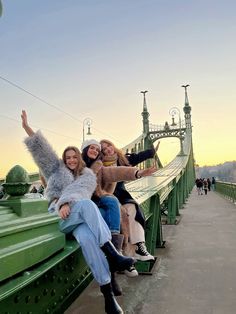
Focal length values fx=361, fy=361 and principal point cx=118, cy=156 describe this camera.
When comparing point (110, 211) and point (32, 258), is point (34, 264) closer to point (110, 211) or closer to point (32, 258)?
point (32, 258)

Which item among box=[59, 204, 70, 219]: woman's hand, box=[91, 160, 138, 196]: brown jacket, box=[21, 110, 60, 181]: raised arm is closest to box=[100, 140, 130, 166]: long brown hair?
box=[91, 160, 138, 196]: brown jacket

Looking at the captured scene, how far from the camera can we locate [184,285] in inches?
167

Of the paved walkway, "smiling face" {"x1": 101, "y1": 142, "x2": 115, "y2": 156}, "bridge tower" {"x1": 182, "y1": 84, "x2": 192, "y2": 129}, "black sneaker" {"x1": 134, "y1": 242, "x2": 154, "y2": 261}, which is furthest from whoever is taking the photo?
"bridge tower" {"x1": 182, "y1": 84, "x2": 192, "y2": 129}

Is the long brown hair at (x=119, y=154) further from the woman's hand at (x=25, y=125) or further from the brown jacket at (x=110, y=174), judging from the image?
the woman's hand at (x=25, y=125)

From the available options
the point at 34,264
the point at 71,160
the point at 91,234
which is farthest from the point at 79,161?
the point at 34,264

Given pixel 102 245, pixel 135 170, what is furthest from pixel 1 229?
pixel 135 170

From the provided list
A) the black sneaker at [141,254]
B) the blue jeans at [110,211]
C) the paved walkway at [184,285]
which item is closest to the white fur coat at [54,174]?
the blue jeans at [110,211]

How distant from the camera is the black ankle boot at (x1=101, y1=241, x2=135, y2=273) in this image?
242 cm

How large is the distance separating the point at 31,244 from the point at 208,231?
6.95 m

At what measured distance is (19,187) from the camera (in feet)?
6.82

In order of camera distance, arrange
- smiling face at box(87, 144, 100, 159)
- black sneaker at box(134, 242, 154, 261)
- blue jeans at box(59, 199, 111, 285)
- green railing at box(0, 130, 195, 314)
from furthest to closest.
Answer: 1. black sneaker at box(134, 242, 154, 261)
2. smiling face at box(87, 144, 100, 159)
3. blue jeans at box(59, 199, 111, 285)
4. green railing at box(0, 130, 195, 314)

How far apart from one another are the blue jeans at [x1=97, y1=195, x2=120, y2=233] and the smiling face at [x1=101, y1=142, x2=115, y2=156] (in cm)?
66

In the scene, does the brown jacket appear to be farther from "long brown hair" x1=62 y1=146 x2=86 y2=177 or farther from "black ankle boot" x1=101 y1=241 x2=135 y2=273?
"black ankle boot" x1=101 y1=241 x2=135 y2=273

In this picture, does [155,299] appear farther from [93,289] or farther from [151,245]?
[151,245]
